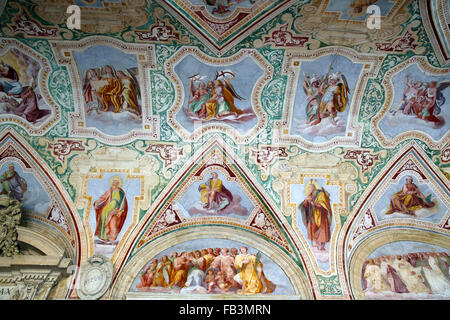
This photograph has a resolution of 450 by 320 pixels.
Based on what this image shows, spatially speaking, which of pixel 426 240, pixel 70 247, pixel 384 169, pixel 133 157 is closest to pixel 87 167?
pixel 133 157

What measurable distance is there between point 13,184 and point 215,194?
5.33 m

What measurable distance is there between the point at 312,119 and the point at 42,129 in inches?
281

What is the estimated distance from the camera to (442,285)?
394 inches

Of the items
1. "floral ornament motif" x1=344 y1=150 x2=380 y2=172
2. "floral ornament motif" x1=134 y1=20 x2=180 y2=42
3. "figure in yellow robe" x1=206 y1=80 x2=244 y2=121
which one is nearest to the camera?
"floral ornament motif" x1=134 y1=20 x2=180 y2=42

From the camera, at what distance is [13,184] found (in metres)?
10.6

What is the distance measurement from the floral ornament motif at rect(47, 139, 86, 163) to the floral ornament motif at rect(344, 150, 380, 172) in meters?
7.27

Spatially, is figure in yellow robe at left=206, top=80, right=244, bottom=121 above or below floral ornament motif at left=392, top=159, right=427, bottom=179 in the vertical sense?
above

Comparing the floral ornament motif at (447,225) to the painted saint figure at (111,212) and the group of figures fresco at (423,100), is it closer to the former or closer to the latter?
the group of figures fresco at (423,100)

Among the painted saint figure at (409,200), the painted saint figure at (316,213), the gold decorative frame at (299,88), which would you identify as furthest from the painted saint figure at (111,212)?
the painted saint figure at (409,200)

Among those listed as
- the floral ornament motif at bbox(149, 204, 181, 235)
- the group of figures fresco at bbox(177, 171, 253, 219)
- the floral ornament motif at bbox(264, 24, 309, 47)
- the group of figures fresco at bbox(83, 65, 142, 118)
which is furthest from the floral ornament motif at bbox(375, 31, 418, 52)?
the floral ornament motif at bbox(149, 204, 181, 235)

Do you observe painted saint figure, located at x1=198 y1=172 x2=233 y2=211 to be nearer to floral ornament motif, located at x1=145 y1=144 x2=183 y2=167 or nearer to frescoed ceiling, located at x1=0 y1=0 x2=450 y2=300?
frescoed ceiling, located at x1=0 y1=0 x2=450 y2=300

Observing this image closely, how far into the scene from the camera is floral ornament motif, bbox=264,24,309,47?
9344 millimetres

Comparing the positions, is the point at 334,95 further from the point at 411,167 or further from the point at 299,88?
the point at 411,167

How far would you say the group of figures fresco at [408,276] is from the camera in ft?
32.5
